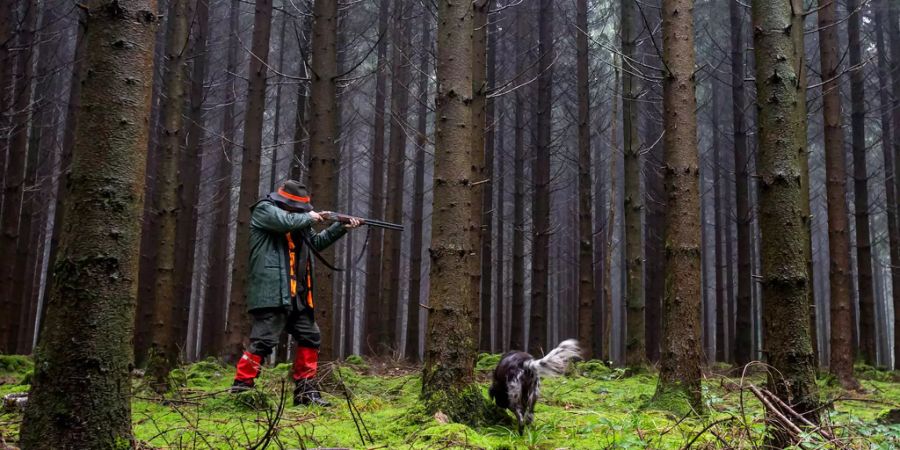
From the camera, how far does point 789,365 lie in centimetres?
372

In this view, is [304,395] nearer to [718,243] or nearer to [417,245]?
[417,245]

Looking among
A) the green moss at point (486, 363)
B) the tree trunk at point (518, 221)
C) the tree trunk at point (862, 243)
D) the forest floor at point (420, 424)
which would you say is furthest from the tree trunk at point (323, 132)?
the tree trunk at point (862, 243)

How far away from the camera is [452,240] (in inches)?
195

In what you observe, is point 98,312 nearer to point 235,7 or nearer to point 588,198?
point 588,198

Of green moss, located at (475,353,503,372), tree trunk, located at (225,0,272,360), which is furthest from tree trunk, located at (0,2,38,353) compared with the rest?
green moss, located at (475,353,503,372)

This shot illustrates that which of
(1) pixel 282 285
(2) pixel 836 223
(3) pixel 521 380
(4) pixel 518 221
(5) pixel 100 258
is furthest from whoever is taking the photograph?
(4) pixel 518 221

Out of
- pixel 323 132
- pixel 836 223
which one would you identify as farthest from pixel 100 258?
pixel 836 223

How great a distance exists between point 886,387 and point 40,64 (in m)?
17.9

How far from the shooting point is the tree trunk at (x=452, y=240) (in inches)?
186

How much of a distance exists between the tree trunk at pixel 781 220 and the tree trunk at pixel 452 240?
206cm

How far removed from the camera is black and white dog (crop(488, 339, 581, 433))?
4699 millimetres

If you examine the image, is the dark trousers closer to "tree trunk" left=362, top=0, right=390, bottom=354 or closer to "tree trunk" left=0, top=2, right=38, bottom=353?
"tree trunk" left=0, top=2, right=38, bottom=353

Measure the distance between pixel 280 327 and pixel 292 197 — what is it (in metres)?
1.26

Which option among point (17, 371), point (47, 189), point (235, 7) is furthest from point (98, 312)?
point (235, 7)
